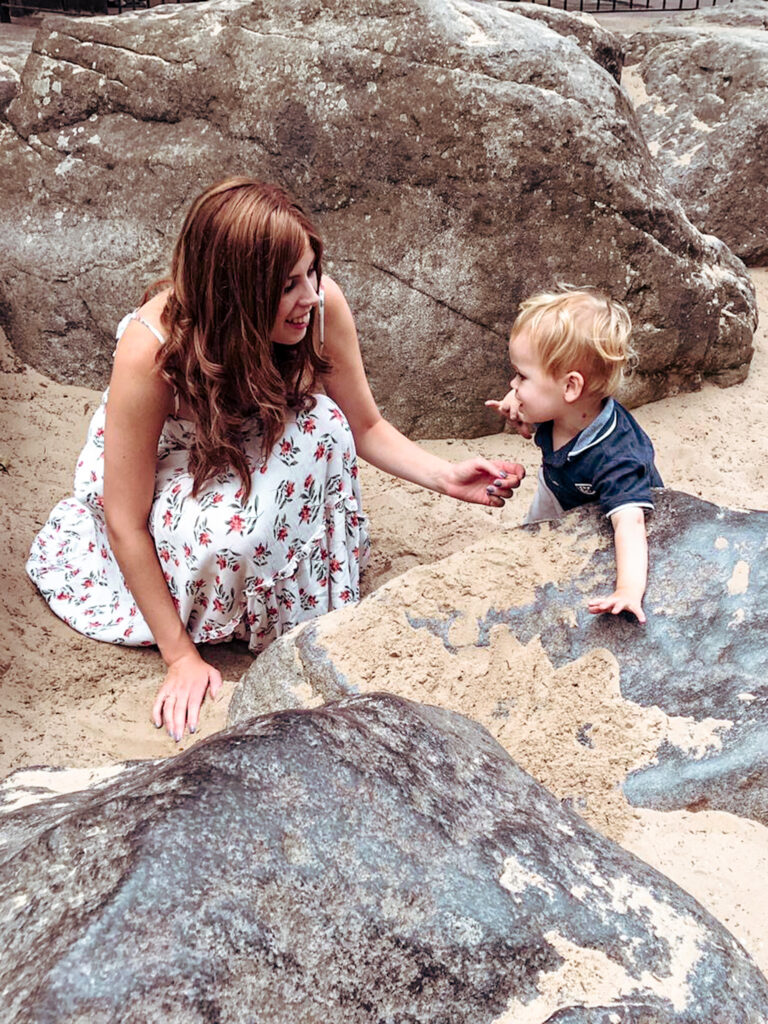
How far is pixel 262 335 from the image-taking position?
7.39 feet

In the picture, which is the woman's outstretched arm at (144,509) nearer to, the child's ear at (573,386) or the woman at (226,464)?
the woman at (226,464)

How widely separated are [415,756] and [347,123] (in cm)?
262

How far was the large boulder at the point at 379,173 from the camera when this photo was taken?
335 centimetres

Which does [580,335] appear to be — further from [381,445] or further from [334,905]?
[334,905]

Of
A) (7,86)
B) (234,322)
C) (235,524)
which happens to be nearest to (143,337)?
(234,322)

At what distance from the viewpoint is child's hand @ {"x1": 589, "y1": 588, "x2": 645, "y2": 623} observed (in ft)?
6.60

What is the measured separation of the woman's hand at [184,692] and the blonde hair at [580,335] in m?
1.13

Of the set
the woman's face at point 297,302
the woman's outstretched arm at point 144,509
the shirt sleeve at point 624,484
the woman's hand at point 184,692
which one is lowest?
the woman's hand at point 184,692

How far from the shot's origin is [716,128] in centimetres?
521

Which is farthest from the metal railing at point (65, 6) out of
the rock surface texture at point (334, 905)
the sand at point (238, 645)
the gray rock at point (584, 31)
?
the rock surface texture at point (334, 905)

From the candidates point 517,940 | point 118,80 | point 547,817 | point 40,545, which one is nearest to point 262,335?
point 40,545

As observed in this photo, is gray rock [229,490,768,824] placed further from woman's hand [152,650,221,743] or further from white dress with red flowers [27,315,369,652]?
white dress with red flowers [27,315,369,652]

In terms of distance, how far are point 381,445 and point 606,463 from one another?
0.80 metres

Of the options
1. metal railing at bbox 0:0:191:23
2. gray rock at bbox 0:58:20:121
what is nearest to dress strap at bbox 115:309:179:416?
gray rock at bbox 0:58:20:121
